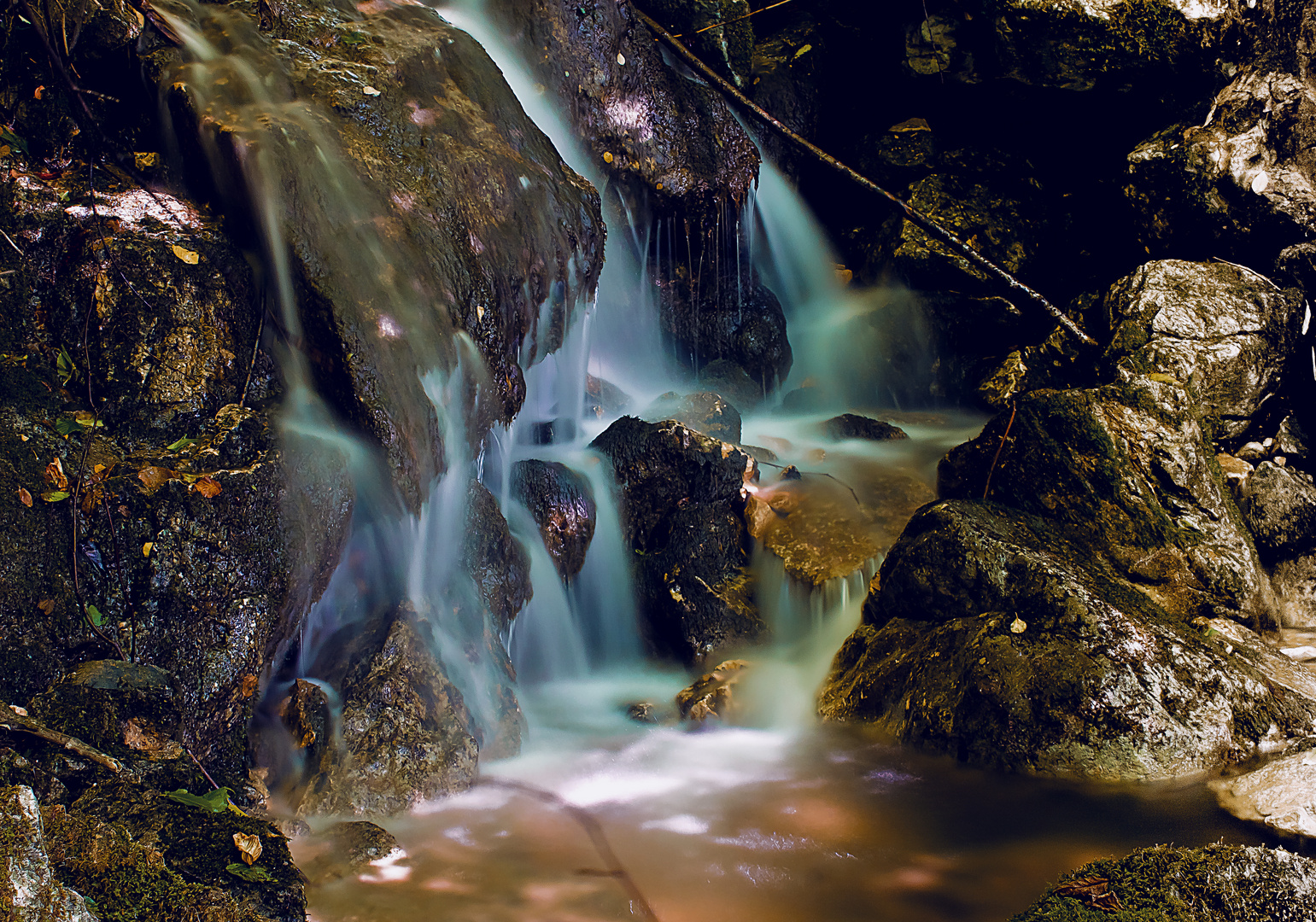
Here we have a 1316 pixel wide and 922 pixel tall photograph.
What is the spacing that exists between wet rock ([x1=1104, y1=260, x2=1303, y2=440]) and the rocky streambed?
0.04 m

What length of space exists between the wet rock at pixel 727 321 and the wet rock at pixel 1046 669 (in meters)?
5.05

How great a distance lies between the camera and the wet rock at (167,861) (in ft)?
7.70

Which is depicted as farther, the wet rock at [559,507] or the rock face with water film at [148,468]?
the wet rock at [559,507]

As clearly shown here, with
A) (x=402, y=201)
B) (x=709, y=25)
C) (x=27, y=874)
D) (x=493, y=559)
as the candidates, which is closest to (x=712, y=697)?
(x=493, y=559)

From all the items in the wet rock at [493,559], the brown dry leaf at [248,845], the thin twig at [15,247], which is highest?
the thin twig at [15,247]

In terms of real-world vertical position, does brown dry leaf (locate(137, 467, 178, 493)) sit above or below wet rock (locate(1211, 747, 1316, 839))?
above

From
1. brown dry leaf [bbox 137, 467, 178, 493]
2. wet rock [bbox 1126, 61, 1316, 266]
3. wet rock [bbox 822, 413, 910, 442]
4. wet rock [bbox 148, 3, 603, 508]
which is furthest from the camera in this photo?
wet rock [bbox 822, 413, 910, 442]

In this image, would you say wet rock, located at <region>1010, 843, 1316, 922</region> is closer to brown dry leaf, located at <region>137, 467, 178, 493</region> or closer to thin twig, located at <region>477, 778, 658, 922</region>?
thin twig, located at <region>477, 778, 658, 922</region>

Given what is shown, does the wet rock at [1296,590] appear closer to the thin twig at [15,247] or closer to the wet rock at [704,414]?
the wet rock at [704,414]

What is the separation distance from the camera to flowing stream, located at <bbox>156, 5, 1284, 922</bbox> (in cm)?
340

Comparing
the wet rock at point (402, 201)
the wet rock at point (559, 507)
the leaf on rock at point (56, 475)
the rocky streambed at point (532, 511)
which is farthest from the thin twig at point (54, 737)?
the wet rock at point (559, 507)

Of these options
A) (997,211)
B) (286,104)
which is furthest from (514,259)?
(997,211)

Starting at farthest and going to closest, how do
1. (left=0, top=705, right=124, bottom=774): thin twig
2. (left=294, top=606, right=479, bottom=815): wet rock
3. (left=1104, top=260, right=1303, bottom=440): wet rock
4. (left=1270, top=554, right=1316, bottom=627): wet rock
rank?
(left=1104, top=260, right=1303, bottom=440): wet rock, (left=1270, top=554, right=1316, bottom=627): wet rock, (left=294, top=606, right=479, bottom=815): wet rock, (left=0, top=705, right=124, bottom=774): thin twig

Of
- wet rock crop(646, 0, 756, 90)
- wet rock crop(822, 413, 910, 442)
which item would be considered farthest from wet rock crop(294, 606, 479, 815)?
wet rock crop(646, 0, 756, 90)
